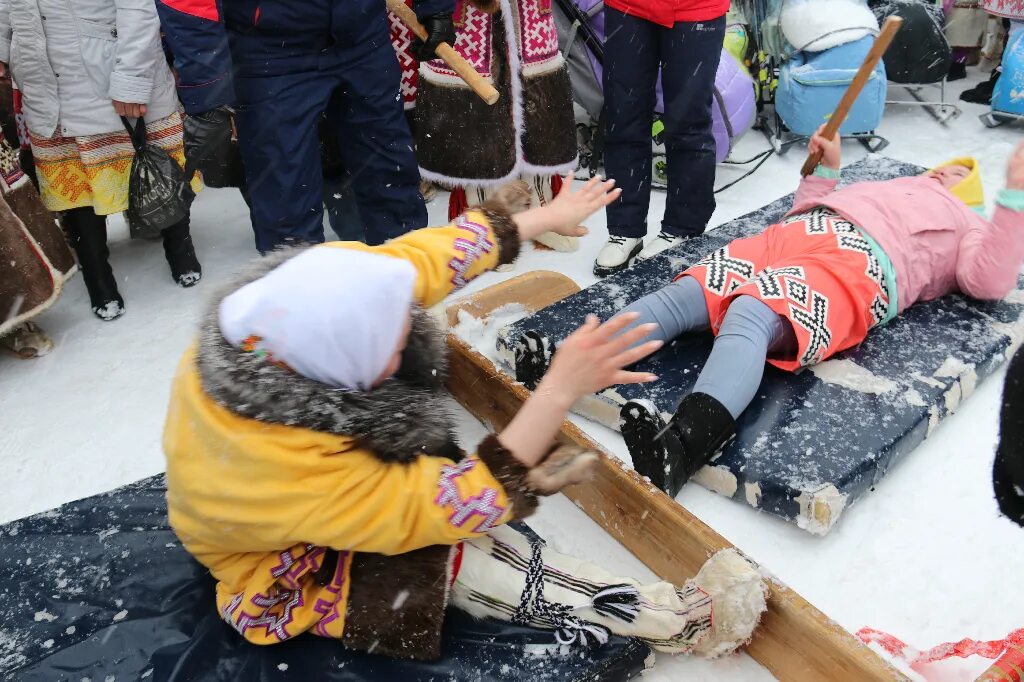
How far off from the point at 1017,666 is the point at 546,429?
80 cm

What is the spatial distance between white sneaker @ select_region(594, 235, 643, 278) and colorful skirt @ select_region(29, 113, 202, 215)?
1648 millimetres

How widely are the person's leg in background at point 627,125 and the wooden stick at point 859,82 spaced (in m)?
0.65

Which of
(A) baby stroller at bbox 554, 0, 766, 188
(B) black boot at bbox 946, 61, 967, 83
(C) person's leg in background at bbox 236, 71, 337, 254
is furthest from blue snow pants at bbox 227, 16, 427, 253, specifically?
(B) black boot at bbox 946, 61, 967, 83

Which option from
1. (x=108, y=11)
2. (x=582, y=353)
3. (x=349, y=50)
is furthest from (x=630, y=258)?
(x=108, y=11)

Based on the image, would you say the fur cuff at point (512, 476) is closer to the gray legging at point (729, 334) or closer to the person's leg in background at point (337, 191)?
the gray legging at point (729, 334)

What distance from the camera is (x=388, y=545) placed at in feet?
3.78

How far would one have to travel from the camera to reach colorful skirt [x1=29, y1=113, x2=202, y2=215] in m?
2.61

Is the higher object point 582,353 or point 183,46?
point 183,46

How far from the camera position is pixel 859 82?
2.18m

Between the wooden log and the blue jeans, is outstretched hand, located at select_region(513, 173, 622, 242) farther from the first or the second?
the blue jeans

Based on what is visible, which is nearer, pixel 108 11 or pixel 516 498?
pixel 516 498

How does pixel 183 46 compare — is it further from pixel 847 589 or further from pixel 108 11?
pixel 847 589

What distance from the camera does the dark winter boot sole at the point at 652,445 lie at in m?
1.63

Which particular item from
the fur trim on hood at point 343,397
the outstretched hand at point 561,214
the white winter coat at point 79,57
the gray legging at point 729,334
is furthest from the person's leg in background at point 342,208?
the fur trim on hood at point 343,397
